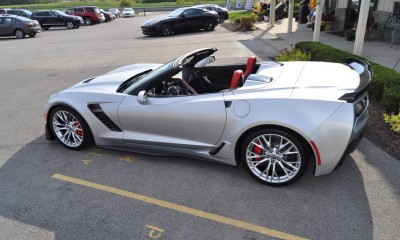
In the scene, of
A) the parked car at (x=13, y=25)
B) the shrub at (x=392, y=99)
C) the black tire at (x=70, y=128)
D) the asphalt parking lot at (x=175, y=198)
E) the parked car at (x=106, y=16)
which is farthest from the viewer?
the parked car at (x=106, y=16)

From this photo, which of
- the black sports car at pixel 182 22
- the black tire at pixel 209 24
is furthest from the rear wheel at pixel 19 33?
the black tire at pixel 209 24

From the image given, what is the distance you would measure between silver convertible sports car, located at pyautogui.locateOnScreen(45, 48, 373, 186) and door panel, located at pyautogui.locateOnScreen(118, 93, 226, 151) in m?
0.01

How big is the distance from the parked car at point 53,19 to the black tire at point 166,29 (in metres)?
12.3

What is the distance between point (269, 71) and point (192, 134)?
123 cm

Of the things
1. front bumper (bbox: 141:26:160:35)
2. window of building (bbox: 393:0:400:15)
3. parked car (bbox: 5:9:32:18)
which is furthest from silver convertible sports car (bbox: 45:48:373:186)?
parked car (bbox: 5:9:32:18)

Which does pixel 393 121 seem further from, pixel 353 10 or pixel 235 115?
pixel 353 10

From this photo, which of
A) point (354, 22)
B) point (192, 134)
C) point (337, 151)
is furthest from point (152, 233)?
point (354, 22)

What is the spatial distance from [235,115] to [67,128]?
253 cm

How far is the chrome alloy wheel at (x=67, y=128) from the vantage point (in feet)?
14.8

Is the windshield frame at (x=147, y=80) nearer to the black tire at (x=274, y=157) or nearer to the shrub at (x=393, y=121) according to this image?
the black tire at (x=274, y=157)

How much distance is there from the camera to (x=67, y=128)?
4586 millimetres

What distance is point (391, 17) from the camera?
11.5 m

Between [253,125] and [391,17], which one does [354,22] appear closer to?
[391,17]

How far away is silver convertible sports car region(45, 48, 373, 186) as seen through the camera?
3.17m
